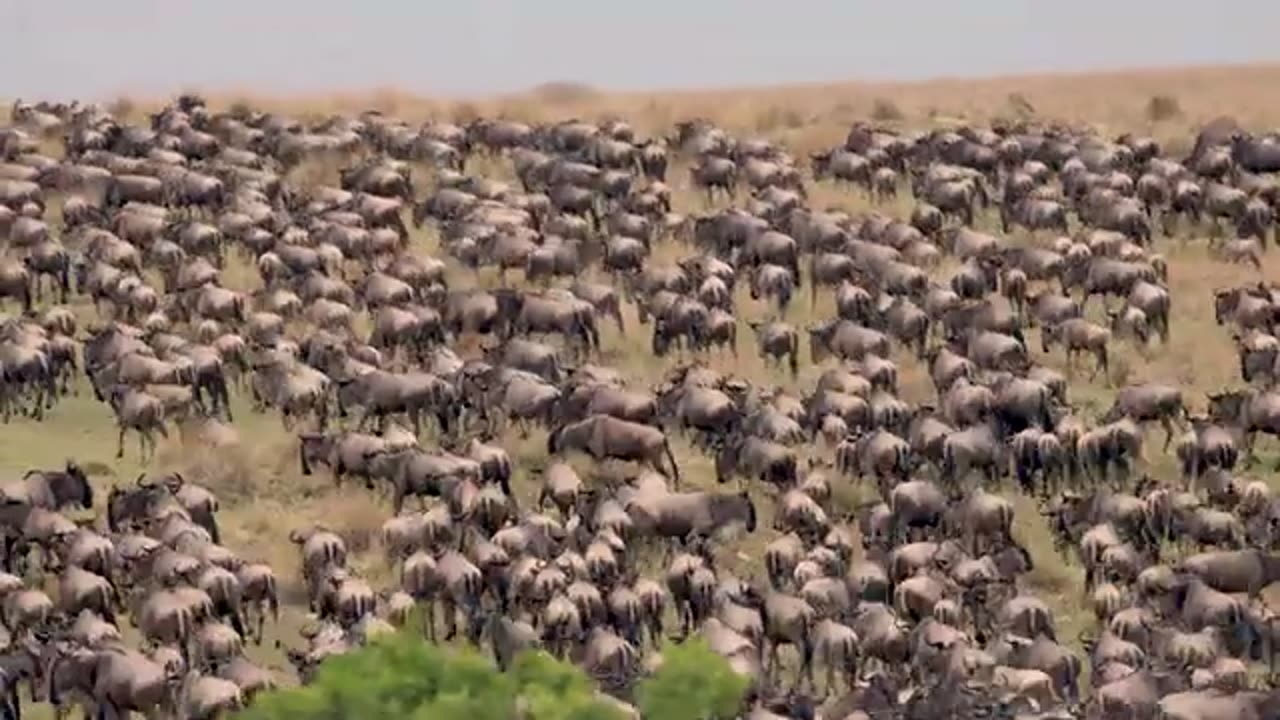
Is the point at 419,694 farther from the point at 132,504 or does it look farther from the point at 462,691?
the point at 132,504

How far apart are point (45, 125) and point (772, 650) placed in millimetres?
32350

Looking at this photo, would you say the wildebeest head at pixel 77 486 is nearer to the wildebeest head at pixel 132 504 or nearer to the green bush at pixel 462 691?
the wildebeest head at pixel 132 504

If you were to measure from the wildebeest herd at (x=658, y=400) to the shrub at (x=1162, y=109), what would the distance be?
690 centimetres

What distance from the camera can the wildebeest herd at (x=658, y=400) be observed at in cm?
2848

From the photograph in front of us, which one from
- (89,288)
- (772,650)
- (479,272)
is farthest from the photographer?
(479,272)

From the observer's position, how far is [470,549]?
3047 cm

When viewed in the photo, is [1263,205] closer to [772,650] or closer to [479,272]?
[479,272]

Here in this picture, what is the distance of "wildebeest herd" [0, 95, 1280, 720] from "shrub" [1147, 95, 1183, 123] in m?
6.90

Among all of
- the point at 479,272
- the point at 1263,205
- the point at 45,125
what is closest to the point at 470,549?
the point at 479,272

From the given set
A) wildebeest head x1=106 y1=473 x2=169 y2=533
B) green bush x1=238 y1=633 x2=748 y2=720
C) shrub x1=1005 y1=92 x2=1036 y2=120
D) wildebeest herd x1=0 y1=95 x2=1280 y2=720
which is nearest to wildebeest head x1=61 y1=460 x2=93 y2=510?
wildebeest herd x1=0 y1=95 x2=1280 y2=720

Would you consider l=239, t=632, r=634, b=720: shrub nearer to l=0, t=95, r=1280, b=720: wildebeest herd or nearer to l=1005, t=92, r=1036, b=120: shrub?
l=0, t=95, r=1280, b=720: wildebeest herd

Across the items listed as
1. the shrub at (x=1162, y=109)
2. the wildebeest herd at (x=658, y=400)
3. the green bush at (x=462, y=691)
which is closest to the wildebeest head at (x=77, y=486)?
the wildebeest herd at (x=658, y=400)

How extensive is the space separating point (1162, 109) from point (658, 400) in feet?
97.9

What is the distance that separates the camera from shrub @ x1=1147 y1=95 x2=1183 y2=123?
6419 cm
